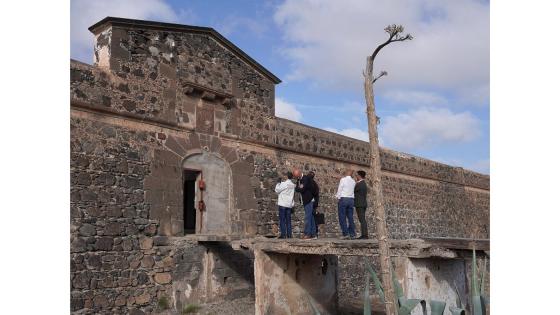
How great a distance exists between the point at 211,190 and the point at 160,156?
1245 mm

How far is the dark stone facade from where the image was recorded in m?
7.48

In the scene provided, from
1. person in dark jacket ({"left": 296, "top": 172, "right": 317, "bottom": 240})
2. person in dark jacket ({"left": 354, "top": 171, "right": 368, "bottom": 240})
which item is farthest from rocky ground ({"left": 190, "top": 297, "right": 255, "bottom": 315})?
person in dark jacket ({"left": 354, "top": 171, "right": 368, "bottom": 240})

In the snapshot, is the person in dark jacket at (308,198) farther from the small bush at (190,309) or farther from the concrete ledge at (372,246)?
the small bush at (190,309)

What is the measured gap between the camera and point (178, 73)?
8.93 m

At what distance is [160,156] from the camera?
8523 mm

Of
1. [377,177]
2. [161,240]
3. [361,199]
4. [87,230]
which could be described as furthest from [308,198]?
[377,177]

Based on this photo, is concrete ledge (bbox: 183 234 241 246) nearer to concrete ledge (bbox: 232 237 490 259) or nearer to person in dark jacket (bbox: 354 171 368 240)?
concrete ledge (bbox: 232 237 490 259)

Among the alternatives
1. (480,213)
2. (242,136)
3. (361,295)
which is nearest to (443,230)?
(480,213)

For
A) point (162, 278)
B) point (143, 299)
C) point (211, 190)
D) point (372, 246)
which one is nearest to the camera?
point (372, 246)

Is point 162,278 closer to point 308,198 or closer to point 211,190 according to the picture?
point 211,190

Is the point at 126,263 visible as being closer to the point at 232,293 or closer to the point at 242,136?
the point at 232,293

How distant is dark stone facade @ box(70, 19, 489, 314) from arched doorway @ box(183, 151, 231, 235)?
0.44 ft

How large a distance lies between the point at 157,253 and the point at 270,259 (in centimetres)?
179

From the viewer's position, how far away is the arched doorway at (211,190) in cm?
910
